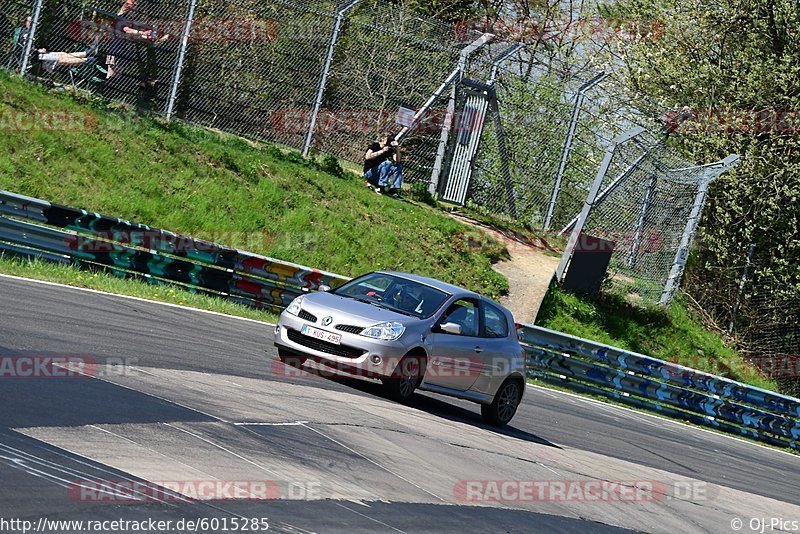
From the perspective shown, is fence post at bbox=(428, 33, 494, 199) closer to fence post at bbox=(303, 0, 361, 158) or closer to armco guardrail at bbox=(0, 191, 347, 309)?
fence post at bbox=(303, 0, 361, 158)

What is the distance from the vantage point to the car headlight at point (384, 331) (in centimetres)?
1220

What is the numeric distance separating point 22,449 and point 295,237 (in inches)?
590

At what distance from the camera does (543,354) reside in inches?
816

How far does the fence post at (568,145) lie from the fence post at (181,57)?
9.10 meters

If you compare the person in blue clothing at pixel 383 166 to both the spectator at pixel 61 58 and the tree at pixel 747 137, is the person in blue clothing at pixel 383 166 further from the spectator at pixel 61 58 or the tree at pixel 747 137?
the tree at pixel 747 137

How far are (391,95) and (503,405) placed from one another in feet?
40.8

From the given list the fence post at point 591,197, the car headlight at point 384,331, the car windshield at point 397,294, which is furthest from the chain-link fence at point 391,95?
the car headlight at point 384,331

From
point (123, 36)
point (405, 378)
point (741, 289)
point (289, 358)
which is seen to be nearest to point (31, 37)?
point (123, 36)

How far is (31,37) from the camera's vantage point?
2034 centimetres

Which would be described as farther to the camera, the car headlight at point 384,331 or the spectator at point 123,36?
the spectator at point 123,36

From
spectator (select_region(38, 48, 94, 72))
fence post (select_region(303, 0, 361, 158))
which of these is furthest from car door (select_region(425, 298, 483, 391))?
fence post (select_region(303, 0, 361, 158))

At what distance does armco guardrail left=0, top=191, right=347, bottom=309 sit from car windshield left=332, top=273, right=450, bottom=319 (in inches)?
199

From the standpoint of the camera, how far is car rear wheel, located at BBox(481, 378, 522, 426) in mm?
13516

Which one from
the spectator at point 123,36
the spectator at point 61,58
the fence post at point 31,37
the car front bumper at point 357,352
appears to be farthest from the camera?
the spectator at point 123,36
